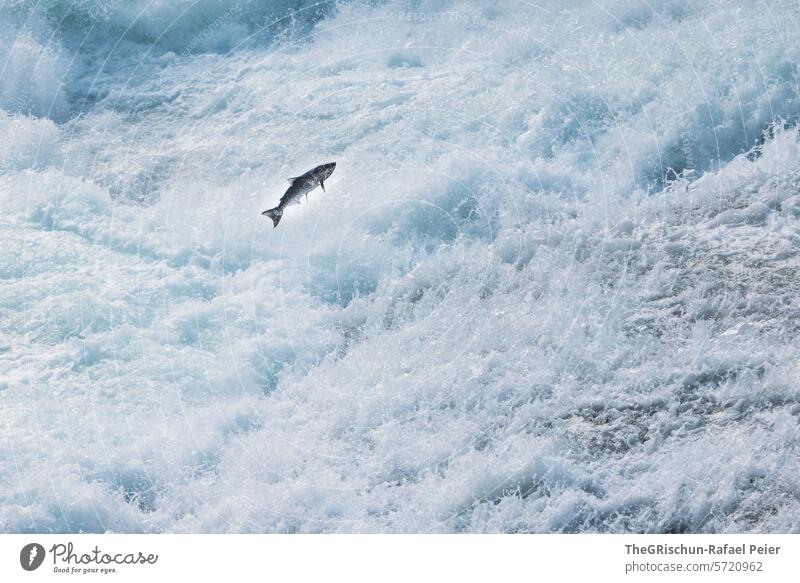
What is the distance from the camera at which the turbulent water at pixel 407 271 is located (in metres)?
7.23

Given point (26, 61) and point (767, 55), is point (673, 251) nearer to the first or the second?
point (767, 55)

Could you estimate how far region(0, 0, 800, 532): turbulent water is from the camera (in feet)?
23.7

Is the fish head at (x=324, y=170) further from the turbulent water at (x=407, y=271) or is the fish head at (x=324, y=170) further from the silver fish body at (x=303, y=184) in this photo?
the turbulent water at (x=407, y=271)

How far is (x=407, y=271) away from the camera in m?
8.91

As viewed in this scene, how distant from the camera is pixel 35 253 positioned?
9500mm
